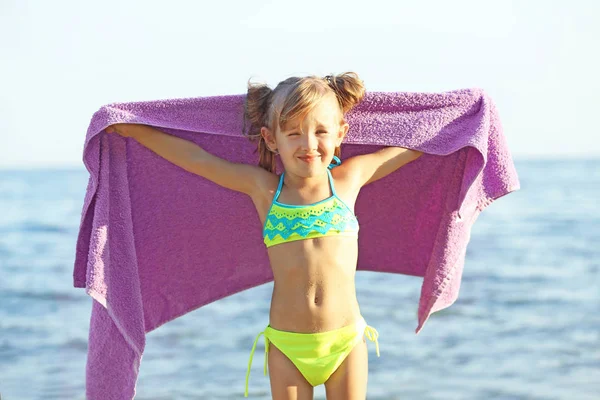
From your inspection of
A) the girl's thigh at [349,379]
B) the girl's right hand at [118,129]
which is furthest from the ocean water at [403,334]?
the girl's right hand at [118,129]

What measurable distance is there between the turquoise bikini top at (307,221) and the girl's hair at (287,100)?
0.28m

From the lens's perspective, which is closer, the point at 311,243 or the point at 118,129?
the point at 311,243

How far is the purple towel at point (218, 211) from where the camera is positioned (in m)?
3.54

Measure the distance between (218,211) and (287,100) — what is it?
775mm

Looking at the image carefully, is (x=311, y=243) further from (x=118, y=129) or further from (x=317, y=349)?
(x=118, y=129)

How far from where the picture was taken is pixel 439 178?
3.81m

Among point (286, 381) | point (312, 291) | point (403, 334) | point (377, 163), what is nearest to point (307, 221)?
point (312, 291)

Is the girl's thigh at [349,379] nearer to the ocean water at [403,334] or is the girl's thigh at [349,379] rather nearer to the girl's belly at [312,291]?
the girl's belly at [312,291]

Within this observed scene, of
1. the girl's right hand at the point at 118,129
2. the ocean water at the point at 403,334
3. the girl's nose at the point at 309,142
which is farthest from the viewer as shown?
the ocean water at the point at 403,334

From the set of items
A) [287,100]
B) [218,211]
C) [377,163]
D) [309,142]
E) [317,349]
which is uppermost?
[287,100]

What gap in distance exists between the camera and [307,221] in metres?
3.35

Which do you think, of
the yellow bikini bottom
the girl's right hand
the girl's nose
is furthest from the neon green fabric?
the girl's right hand

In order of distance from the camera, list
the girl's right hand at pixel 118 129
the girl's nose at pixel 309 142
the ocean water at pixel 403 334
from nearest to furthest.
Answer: the girl's nose at pixel 309 142 < the girl's right hand at pixel 118 129 < the ocean water at pixel 403 334

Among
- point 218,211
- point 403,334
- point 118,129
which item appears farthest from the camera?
point 403,334
